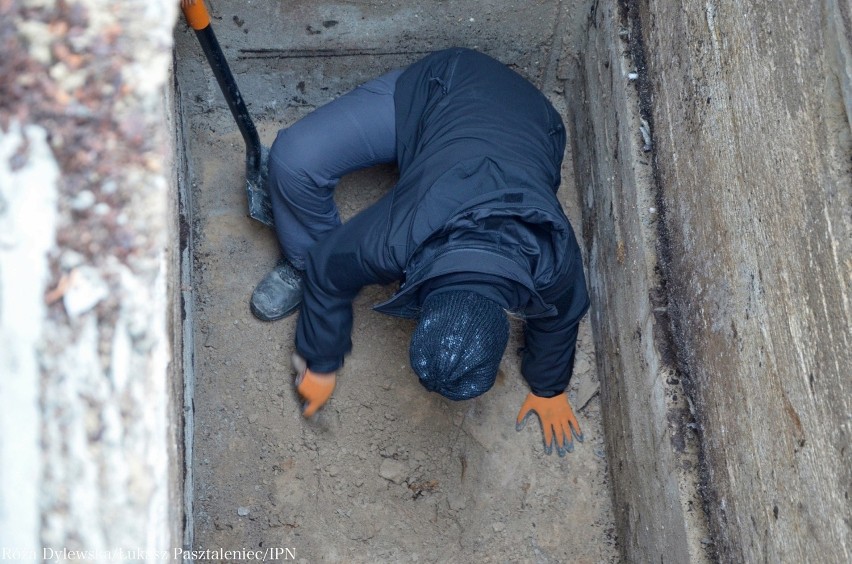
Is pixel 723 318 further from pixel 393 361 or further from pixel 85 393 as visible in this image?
pixel 85 393

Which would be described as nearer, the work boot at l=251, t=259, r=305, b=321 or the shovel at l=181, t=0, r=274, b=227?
the shovel at l=181, t=0, r=274, b=227

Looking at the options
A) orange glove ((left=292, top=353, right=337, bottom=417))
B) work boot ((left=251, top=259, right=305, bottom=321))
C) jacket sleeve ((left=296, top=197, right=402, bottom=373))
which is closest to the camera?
jacket sleeve ((left=296, top=197, right=402, bottom=373))

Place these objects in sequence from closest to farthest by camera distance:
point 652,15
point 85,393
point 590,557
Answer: point 85,393, point 652,15, point 590,557

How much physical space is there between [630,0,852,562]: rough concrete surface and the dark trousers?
0.75 meters

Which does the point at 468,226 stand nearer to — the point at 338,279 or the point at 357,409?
the point at 338,279

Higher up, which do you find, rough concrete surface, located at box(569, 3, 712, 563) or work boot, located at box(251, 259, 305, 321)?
rough concrete surface, located at box(569, 3, 712, 563)

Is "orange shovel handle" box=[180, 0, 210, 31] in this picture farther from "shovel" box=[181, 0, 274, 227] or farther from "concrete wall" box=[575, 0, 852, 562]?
"concrete wall" box=[575, 0, 852, 562]

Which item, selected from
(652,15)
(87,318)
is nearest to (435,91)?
(652,15)

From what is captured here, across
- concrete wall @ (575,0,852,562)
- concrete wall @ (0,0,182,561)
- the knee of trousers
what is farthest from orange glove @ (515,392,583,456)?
concrete wall @ (0,0,182,561)

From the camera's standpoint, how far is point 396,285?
2402 mm

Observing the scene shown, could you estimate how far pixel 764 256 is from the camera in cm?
144

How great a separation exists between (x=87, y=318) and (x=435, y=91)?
1390 millimetres

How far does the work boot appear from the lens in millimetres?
2330

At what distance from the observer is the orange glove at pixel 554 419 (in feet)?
7.51
